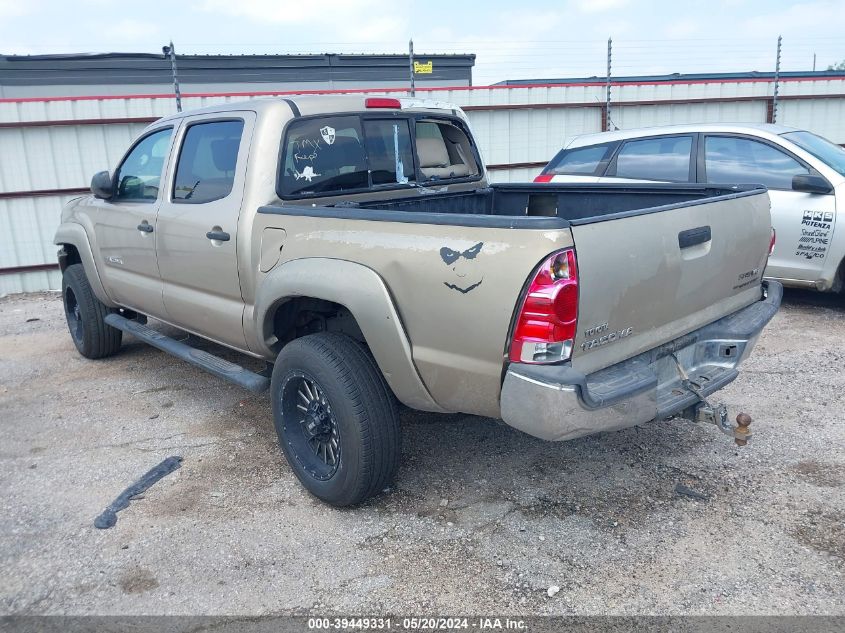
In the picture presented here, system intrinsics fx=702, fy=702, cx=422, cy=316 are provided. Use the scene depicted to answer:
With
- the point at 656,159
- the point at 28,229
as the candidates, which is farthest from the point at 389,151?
the point at 28,229

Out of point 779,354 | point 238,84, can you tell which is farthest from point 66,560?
point 238,84

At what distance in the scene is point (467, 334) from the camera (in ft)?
8.78

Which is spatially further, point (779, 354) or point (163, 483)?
point (779, 354)

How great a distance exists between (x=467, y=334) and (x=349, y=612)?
1.13m

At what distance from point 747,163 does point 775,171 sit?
0.25 meters

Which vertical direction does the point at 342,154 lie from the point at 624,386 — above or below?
above

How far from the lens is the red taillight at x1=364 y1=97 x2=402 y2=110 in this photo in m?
4.10

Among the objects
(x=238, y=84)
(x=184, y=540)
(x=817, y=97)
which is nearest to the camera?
(x=184, y=540)

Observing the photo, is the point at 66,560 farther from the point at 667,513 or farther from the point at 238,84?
the point at 238,84

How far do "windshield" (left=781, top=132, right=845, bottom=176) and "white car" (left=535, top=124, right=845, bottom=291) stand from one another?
1cm

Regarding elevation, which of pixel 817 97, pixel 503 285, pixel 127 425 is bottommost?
pixel 127 425

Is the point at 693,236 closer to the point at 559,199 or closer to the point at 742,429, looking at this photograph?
the point at 742,429

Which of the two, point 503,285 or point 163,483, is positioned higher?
point 503,285

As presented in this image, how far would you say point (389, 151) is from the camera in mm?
4207
